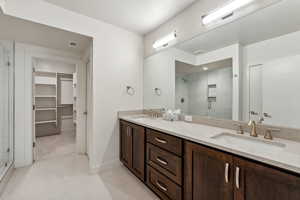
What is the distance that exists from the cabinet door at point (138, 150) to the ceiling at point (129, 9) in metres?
1.66

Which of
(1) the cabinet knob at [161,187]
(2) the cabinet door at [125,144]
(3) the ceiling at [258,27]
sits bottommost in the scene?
(1) the cabinet knob at [161,187]

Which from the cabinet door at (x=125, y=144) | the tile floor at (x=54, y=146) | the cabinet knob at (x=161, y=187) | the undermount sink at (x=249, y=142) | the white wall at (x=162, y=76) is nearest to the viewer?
the undermount sink at (x=249, y=142)

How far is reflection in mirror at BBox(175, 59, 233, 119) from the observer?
1590mm

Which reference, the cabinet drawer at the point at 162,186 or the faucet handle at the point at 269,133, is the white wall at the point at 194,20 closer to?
the faucet handle at the point at 269,133

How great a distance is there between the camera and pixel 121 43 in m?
2.45

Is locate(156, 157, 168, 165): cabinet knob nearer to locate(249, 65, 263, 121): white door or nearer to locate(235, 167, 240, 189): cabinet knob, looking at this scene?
locate(235, 167, 240, 189): cabinet knob

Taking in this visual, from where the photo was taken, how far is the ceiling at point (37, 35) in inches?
69.6

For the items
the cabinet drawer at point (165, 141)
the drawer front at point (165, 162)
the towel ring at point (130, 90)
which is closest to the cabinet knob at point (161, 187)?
the drawer front at point (165, 162)

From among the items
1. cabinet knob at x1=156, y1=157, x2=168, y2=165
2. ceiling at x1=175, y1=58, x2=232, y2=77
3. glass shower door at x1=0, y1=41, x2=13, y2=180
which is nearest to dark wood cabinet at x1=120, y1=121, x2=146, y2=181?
cabinet knob at x1=156, y1=157, x2=168, y2=165

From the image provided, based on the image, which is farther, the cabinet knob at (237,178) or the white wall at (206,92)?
the white wall at (206,92)

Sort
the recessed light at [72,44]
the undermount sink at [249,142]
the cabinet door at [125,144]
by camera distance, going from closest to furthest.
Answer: the undermount sink at [249,142] → the cabinet door at [125,144] → the recessed light at [72,44]

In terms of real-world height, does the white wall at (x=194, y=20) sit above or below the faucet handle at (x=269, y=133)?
above

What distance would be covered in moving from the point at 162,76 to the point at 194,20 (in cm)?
99

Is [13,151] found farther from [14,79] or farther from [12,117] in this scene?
[14,79]
